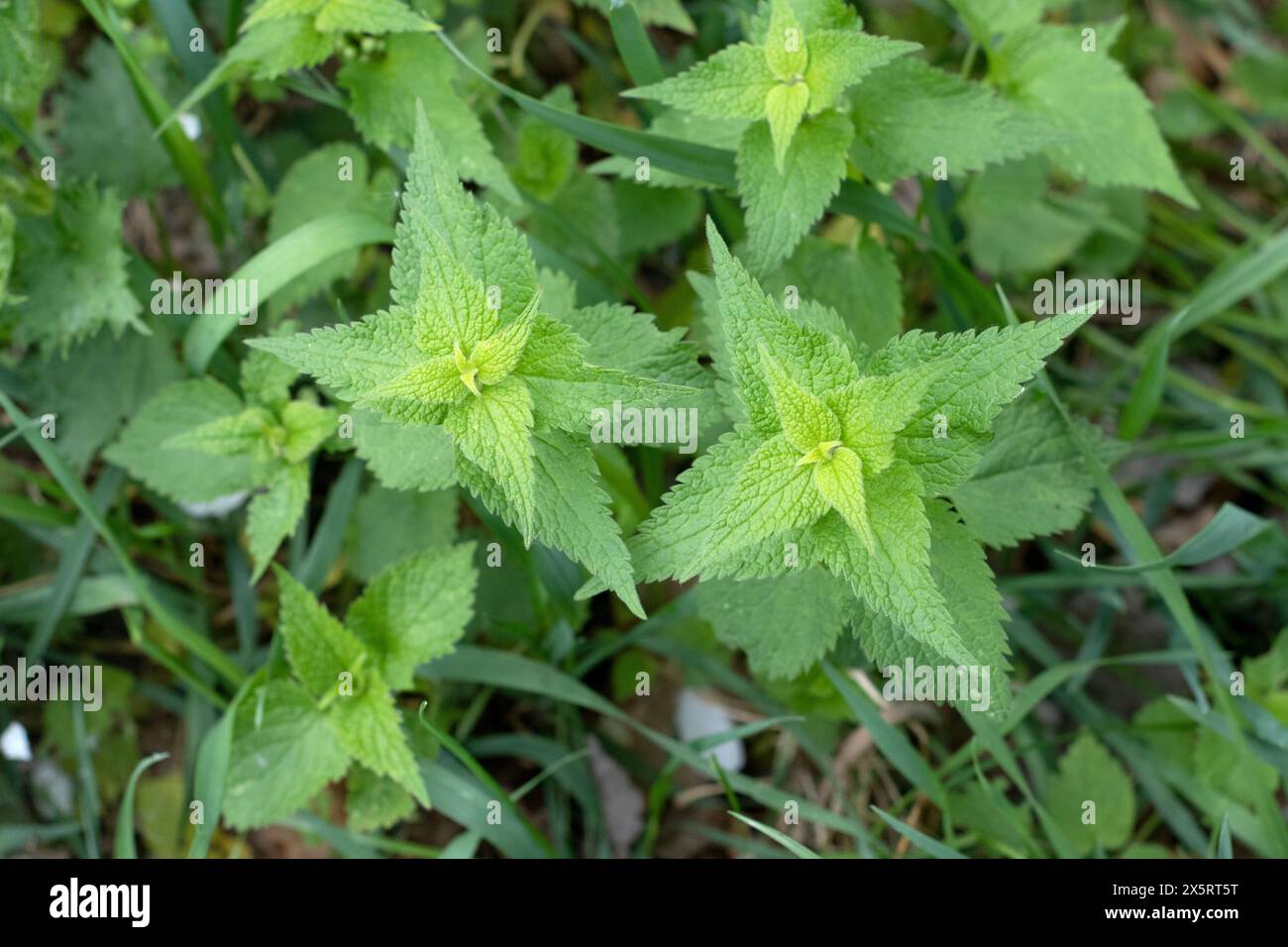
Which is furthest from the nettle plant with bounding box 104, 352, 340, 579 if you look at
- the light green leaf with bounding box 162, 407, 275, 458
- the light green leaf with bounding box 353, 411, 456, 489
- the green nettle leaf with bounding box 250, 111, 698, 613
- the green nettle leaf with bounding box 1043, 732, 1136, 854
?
the green nettle leaf with bounding box 1043, 732, 1136, 854

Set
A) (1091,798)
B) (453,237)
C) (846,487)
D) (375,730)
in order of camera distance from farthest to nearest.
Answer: (1091,798)
(375,730)
(453,237)
(846,487)

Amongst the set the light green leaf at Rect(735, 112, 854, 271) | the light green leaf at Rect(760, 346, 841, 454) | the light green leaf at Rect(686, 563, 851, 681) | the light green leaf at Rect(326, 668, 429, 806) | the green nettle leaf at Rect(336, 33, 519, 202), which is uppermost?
the green nettle leaf at Rect(336, 33, 519, 202)

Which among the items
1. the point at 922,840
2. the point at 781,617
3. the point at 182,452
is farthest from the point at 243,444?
the point at 922,840

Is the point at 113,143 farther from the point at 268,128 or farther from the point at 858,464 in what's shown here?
the point at 858,464

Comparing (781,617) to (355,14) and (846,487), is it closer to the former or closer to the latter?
(846,487)

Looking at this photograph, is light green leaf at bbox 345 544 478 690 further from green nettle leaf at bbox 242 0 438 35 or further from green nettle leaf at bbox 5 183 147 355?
green nettle leaf at bbox 242 0 438 35
